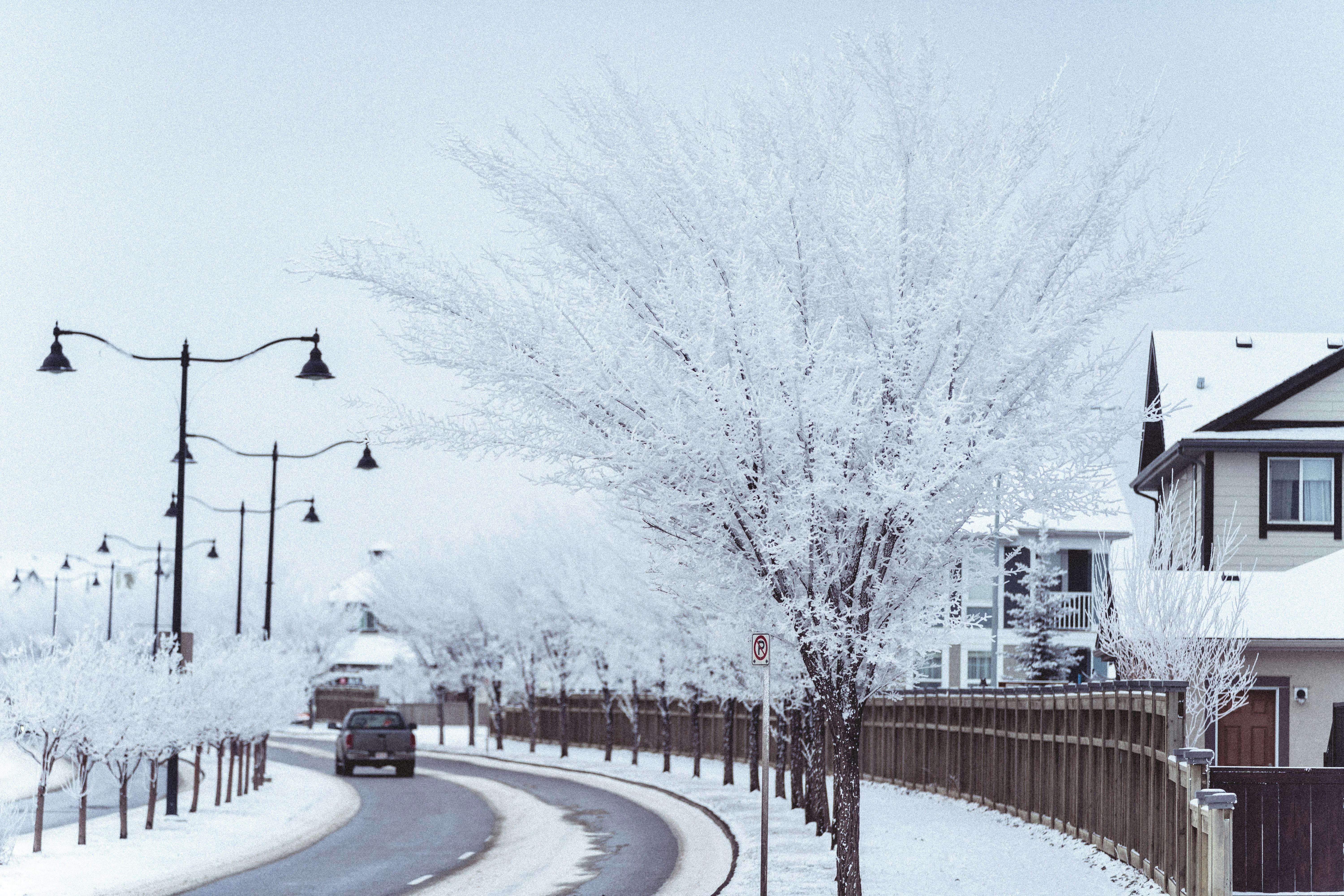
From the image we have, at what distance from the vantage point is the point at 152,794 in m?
23.5

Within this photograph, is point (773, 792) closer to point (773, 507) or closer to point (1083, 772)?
point (1083, 772)

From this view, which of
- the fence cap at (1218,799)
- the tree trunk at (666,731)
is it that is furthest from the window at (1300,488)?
the tree trunk at (666,731)

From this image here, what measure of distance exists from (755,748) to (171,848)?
14.8 meters

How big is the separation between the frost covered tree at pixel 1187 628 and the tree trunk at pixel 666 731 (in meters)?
17.3

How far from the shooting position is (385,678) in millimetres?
89000

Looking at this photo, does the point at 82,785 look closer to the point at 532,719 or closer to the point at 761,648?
the point at 761,648

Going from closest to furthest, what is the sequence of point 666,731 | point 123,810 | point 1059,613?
point 123,810
point 666,731
point 1059,613

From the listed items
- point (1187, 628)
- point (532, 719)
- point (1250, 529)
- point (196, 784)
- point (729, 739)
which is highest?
point (1250, 529)

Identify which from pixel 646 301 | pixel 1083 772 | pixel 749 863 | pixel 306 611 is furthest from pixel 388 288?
pixel 306 611

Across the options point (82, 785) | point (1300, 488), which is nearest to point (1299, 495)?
point (1300, 488)

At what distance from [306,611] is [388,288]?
73721 millimetres

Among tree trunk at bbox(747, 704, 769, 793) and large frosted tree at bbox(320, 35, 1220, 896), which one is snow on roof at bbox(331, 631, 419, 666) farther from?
large frosted tree at bbox(320, 35, 1220, 896)

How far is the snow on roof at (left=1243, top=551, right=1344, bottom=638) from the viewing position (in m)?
24.6

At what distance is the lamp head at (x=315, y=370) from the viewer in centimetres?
2277
